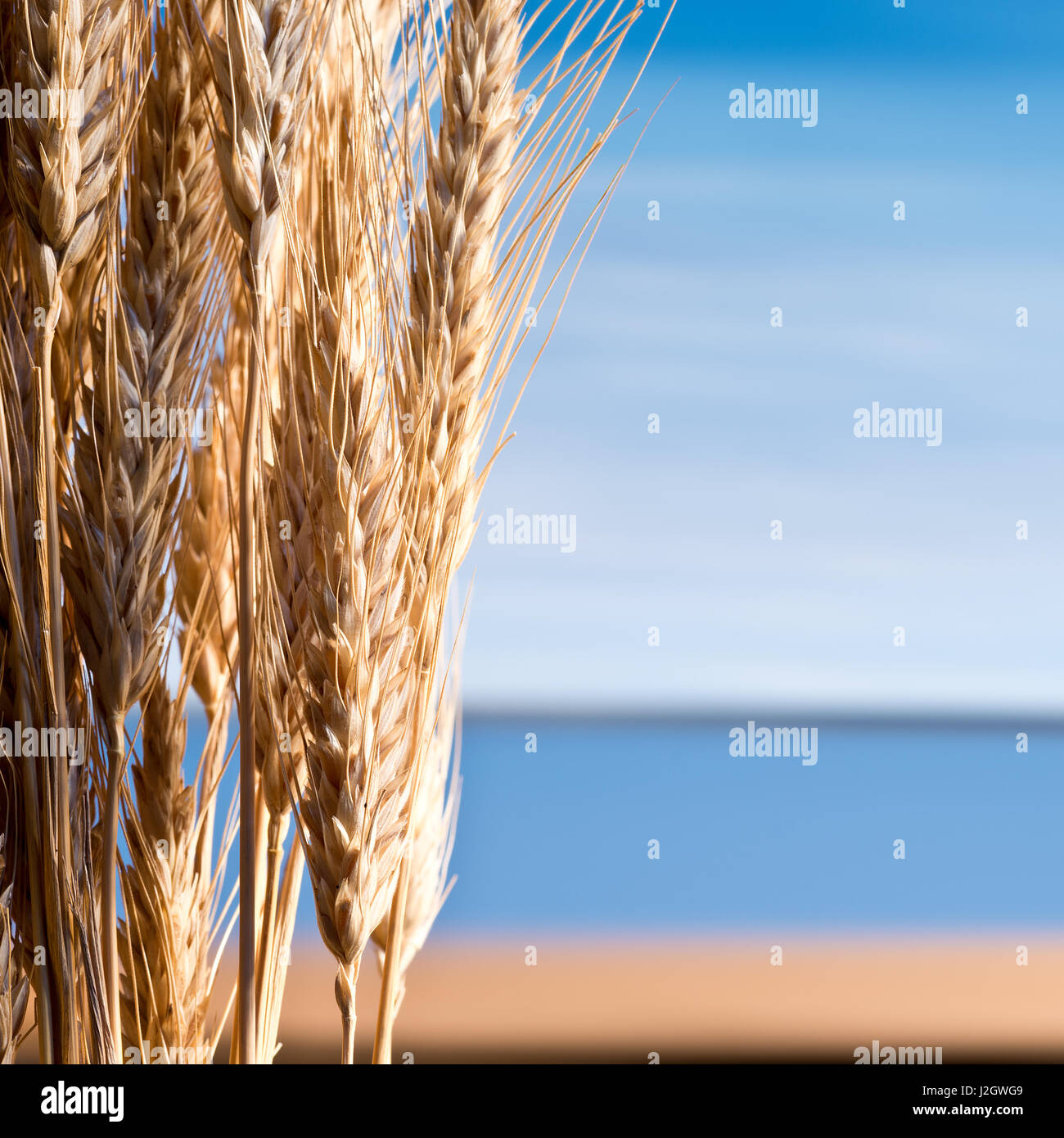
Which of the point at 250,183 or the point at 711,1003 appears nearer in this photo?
the point at 250,183

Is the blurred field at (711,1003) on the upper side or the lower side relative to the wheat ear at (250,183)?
lower

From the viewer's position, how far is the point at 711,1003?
1.34 m

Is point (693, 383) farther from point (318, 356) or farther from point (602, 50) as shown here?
point (318, 356)

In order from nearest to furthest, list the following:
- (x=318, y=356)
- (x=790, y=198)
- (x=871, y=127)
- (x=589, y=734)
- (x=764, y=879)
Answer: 1. (x=318, y=356)
2. (x=871, y=127)
3. (x=790, y=198)
4. (x=764, y=879)
5. (x=589, y=734)

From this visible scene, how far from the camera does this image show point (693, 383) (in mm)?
1582

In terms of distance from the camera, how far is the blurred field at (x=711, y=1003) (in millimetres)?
1183

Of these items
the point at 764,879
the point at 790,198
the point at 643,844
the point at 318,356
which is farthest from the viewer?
the point at 643,844

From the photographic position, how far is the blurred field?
1.18 metres

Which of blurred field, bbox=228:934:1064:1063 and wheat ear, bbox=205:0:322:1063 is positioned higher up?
wheat ear, bbox=205:0:322:1063

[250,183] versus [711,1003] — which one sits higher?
[250,183]

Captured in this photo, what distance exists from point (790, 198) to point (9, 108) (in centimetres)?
141

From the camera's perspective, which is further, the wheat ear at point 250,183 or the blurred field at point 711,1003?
the blurred field at point 711,1003

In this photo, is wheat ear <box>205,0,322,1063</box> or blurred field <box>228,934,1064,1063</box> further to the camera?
blurred field <box>228,934,1064,1063</box>
